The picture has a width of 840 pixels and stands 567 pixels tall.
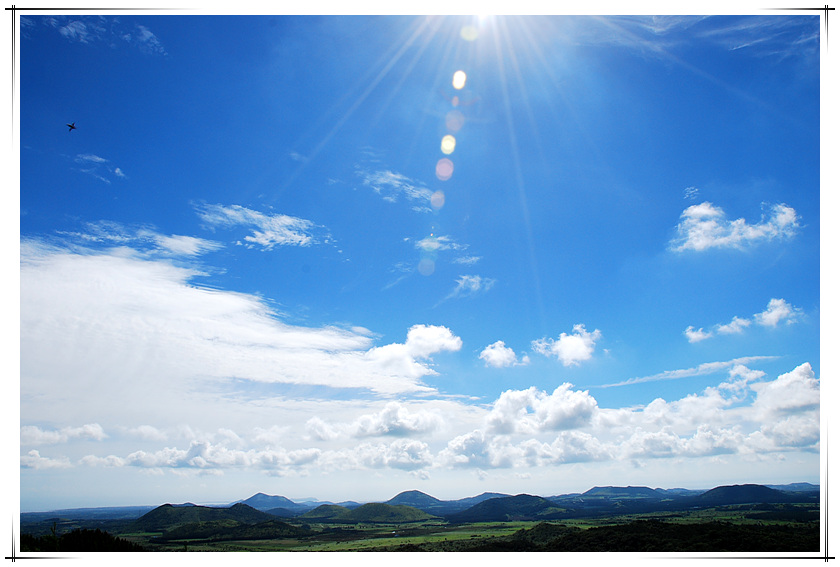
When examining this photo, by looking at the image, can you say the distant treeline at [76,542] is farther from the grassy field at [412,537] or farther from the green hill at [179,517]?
the green hill at [179,517]

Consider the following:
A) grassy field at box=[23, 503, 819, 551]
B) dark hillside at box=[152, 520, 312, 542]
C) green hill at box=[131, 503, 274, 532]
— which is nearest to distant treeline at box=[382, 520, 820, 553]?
grassy field at box=[23, 503, 819, 551]

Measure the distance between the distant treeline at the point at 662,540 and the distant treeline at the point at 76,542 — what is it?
7201cm

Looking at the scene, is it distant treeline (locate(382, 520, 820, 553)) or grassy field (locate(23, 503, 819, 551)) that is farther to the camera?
grassy field (locate(23, 503, 819, 551))

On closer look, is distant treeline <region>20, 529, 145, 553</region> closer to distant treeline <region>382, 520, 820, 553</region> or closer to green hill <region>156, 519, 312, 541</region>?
distant treeline <region>382, 520, 820, 553</region>

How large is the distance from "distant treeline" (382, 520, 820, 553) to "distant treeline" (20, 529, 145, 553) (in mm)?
72013

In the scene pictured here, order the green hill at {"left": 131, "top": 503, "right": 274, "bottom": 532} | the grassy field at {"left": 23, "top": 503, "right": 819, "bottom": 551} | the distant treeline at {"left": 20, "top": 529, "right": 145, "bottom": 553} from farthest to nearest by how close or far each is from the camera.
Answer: the green hill at {"left": 131, "top": 503, "right": 274, "bottom": 532} → the grassy field at {"left": 23, "top": 503, "right": 819, "bottom": 551} → the distant treeline at {"left": 20, "top": 529, "right": 145, "bottom": 553}

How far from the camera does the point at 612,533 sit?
89625 millimetres

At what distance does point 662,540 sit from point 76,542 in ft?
290

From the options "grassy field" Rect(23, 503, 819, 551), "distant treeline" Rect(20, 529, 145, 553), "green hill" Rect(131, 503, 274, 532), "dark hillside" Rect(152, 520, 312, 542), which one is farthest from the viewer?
"green hill" Rect(131, 503, 274, 532)

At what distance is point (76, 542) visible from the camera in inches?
2023

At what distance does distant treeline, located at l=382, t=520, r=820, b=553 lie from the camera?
7469cm

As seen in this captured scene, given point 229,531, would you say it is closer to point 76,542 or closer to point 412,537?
point 412,537
